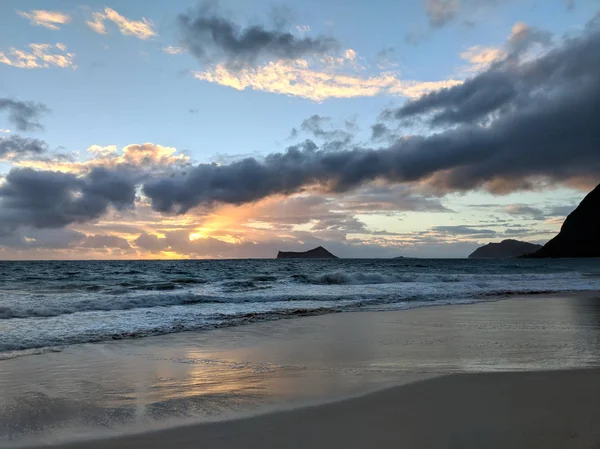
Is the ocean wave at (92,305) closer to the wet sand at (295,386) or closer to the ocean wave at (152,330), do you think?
the ocean wave at (152,330)

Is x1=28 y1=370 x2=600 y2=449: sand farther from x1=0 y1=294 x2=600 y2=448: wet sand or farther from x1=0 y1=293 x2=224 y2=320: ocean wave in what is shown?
x1=0 y1=293 x2=224 y2=320: ocean wave

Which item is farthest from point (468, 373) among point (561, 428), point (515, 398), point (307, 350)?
point (307, 350)

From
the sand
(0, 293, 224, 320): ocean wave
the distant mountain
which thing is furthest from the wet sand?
the distant mountain

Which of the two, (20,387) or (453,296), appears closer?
(20,387)

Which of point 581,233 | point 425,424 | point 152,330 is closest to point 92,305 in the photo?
point 152,330

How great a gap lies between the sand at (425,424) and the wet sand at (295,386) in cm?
2

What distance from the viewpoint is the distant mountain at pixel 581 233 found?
123375mm

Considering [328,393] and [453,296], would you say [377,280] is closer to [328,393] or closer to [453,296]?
[453,296]

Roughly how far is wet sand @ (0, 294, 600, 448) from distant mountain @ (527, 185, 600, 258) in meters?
137

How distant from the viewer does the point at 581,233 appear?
421 ft

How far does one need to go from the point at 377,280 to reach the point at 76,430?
31330mm

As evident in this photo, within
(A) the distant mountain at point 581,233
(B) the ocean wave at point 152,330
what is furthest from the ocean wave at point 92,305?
(A) the distant mountain at point 581,233

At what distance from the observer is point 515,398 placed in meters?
4.92

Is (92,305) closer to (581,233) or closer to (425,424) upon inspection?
(425,424)
